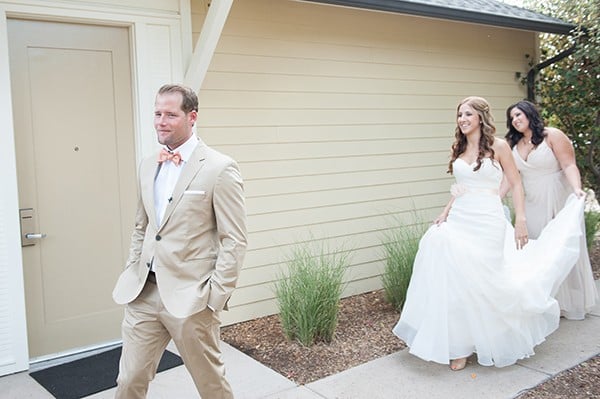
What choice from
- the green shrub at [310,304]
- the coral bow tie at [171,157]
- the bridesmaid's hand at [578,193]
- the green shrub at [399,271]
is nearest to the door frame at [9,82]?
the green shrub at [310,304]

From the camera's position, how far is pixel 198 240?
2840 millimetres

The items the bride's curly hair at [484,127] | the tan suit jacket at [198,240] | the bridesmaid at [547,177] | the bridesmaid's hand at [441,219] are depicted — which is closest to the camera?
the tan suit jacket at [198,240]

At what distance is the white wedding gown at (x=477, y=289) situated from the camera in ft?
14.0

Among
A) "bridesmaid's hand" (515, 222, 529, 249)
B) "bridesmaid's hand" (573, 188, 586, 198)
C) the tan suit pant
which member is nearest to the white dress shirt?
the tan suit pant

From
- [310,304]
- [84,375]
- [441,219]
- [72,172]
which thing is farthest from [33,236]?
[441,219]

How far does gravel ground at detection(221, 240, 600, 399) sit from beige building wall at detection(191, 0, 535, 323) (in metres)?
0.42

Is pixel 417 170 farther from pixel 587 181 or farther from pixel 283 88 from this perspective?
pixel 587 181

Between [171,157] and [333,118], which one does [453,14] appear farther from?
[171,157]

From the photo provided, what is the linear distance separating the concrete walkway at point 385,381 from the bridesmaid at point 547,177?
847 millimetres

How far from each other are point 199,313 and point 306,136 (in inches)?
139

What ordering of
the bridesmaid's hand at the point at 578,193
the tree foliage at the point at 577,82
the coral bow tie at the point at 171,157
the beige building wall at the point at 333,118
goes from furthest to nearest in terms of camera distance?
the tree foliage at the point at 577,82 → the beige building wall at the point at 333,118 → the bridesmaid's hand at the point at 578,193 → the coral bow tie at the point at 171,157

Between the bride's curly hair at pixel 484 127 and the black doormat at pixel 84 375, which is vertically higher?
the bride's curly hair at pixel 484 127

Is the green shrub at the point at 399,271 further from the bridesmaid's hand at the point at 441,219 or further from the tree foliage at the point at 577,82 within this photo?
the tree foliage at the point at 577,82

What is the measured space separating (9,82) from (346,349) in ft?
10.7
